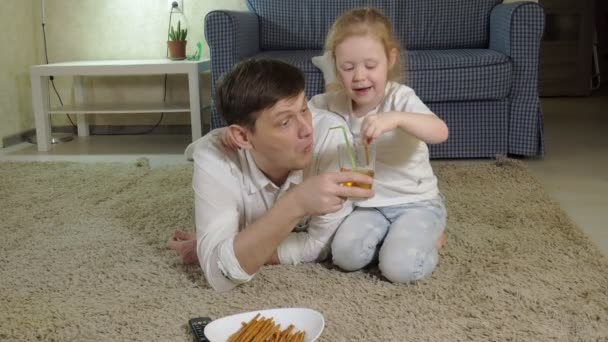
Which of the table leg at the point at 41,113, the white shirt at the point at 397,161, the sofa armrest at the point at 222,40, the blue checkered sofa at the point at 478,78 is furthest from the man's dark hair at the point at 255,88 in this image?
the table leg at the point at 41,113

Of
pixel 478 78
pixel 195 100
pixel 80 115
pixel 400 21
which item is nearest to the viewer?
pixel 478 78

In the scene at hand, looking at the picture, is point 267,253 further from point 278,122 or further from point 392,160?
point 392,160

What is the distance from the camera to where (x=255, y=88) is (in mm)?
1240

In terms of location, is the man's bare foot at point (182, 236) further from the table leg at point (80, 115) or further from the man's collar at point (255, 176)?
the table leg at point (80, 115)

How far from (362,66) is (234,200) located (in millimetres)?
405

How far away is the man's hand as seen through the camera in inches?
44.9

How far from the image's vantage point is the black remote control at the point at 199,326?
3.67ft

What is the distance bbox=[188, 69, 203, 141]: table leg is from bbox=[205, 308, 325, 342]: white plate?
1982 mm

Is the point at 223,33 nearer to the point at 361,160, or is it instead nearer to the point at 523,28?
the point at 523,28

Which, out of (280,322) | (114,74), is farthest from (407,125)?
(114,74)

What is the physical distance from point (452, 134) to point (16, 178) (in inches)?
70.6

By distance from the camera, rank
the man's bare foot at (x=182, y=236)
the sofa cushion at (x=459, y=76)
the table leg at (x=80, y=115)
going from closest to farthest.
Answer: the man's bare foot at (x=182, y=236), the sofa cushion at (x=459, y=76), the table leg at (x=80, y=115)

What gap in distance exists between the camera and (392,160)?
57.7 inches

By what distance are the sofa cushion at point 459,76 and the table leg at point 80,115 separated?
1997mm
